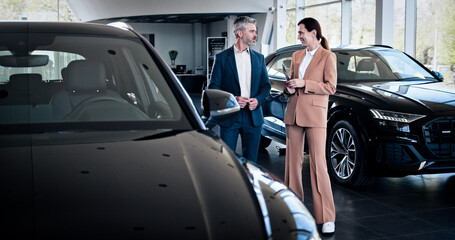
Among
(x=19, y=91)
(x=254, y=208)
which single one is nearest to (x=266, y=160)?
(x=19, y=91)

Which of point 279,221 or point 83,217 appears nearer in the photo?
point 83,217

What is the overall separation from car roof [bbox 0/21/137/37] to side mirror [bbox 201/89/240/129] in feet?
1.65

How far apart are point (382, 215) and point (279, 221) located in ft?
10.9

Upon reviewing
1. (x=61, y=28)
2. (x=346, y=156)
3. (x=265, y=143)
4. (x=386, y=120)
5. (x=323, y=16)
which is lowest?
(x=265, y=143)

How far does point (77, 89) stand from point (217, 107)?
66 cm

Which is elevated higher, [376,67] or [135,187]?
[376,67]

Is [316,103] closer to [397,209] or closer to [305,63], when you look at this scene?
[305,63]

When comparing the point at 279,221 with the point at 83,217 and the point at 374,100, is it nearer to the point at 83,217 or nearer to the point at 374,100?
the point at 83,217

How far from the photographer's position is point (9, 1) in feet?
98.6

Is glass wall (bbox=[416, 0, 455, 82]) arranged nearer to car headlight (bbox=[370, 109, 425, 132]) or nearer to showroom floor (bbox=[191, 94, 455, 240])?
showroom floor (bbox=[191, 94, 455, 240])

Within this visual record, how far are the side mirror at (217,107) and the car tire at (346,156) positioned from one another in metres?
3.05

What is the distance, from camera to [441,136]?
5.14 metres

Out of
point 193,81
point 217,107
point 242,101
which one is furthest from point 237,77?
point 193,81

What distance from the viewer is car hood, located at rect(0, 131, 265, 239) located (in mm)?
1553
